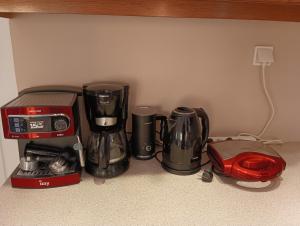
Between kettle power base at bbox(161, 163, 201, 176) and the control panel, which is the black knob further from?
kettle power base at bbox(161, 163, 201, 176)

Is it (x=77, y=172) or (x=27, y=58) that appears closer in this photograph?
(x=77, y=172)

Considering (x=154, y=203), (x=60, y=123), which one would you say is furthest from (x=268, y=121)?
(x=60, y=123)

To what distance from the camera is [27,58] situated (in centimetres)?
98

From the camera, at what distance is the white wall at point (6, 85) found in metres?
0.96

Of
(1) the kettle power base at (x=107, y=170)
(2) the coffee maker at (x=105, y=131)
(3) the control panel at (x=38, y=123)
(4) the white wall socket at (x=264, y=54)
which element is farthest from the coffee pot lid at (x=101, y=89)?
(4) the white wall socket at (x=264, y=54)

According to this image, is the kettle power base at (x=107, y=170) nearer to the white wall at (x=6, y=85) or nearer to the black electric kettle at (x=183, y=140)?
the black electric kettle at (x=183, y=140)

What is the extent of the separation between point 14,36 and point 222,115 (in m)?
0.88

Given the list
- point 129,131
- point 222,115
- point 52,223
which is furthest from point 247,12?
point 52,223

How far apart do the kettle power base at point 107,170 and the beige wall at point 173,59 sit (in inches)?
11.7

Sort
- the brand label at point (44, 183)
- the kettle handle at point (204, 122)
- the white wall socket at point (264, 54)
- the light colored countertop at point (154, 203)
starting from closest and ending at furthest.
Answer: the light colored countertop at point (154, 203), the brand label at point (44, 183), the kettle handle at point (204, 122), the white wall socket at point (264, 54)

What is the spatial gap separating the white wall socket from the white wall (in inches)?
37.6

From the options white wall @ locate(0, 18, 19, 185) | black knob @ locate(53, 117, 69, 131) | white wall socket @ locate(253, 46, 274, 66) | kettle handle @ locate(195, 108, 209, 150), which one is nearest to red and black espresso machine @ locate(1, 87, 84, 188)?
black knob @ locate(53, 117, 69, 131)

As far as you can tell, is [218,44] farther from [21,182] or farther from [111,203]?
[21,182]

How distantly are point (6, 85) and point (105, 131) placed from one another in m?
0.47
